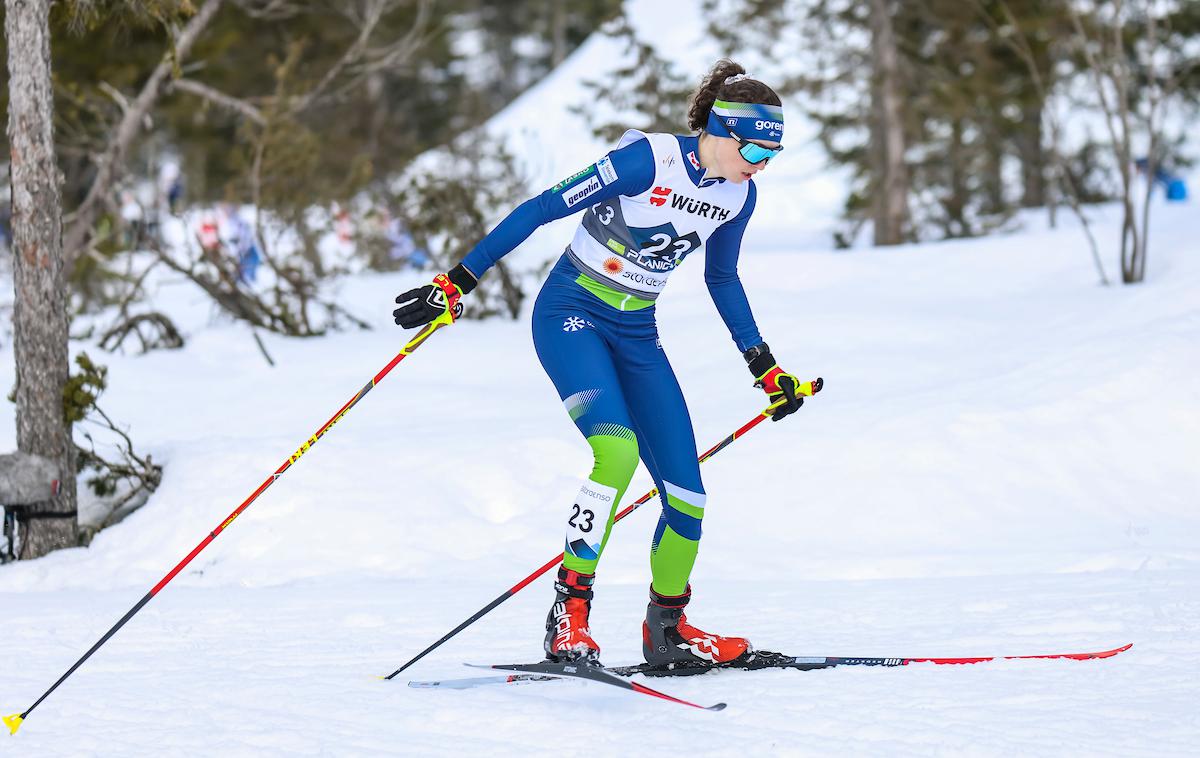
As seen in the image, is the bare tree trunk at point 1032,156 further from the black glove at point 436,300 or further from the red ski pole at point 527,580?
the black glove at point 436,300

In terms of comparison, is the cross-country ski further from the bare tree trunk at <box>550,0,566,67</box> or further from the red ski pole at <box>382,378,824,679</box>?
the bare tree trunk at <box>550,0,566,67</box>

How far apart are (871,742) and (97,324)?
11606 millimetres

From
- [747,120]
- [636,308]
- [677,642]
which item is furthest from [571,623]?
[747,120]

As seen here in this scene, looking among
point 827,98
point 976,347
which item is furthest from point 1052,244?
point 827,98

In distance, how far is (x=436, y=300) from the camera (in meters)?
3.68

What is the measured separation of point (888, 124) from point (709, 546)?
11534 mm

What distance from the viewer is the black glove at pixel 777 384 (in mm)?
4117

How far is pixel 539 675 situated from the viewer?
3.76 metres

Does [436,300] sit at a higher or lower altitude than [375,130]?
lower

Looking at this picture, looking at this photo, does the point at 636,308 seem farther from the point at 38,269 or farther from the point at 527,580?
the point at 38,269

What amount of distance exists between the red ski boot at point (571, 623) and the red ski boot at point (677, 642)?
0.37m

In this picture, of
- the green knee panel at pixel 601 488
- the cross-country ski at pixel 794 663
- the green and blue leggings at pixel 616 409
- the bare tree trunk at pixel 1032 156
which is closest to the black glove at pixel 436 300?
the green and blue leggings at pixel 616 409

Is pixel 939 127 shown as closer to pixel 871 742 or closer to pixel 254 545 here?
pixel 254 545

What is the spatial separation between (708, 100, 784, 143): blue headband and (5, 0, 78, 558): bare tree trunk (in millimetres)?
3621
